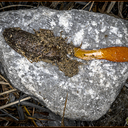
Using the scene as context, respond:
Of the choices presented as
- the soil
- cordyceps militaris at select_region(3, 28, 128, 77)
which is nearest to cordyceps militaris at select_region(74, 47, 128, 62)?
cordyceps militaris at select_region(3, 28, 128, 77)

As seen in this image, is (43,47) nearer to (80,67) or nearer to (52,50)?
(52,50)

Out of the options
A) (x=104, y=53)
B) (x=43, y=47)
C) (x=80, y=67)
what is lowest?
(x=80, y=67)

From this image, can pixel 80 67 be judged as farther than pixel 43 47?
Yes

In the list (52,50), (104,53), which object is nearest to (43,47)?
(52,50)

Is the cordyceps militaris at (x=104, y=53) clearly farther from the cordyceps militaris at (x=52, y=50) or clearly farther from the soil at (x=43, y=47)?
the soil at (x=43, y=47)

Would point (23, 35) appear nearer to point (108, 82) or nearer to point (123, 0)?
point (108, 82)
